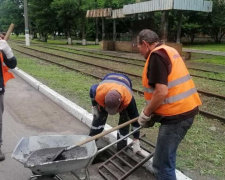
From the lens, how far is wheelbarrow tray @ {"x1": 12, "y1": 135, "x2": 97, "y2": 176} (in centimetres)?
290

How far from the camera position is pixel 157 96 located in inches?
102

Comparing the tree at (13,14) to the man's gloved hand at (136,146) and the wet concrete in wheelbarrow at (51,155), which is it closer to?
the man's gloved hand at (136,146)

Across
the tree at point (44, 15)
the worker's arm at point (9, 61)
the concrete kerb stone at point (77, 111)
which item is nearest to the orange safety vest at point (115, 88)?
the concrete kerb stone at point (77, 111)

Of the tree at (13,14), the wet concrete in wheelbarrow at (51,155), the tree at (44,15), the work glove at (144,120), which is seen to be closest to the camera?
the work glove at (144,120)

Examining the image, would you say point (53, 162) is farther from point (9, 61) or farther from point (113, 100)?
point (9, 61)

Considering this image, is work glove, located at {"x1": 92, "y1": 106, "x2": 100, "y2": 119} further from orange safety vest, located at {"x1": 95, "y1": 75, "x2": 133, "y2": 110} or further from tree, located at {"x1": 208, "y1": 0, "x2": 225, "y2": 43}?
tree, located at {"x1": 208, "y1": 0, "x2": 225, "y2": 43}

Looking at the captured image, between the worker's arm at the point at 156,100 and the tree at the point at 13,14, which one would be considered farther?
the tree at the point at 13,14

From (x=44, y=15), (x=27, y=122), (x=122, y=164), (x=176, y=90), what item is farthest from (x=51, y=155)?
(x=44, y=15)

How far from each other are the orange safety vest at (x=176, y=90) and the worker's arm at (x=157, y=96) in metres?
0.08

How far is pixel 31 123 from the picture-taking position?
573 cm

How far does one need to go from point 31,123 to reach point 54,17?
34429 millimetres

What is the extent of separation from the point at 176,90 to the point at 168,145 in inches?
22.0

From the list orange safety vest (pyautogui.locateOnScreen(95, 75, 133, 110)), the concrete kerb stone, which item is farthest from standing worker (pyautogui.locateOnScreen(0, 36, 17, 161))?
the concrete kerb stone

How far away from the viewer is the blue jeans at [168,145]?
9.10 ft
